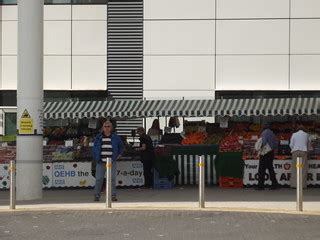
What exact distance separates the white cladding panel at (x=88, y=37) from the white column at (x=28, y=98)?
32.5ft

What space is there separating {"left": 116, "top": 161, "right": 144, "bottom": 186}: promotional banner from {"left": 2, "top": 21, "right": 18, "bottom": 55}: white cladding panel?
917cm

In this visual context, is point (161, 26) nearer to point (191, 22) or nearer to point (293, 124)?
point (191, 22)

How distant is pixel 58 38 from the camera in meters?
26.6

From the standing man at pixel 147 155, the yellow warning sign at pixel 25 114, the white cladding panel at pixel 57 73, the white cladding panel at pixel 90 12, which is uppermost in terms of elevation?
the white cladding panel at pixel 90 12

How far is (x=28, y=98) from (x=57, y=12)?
1086 centimetres

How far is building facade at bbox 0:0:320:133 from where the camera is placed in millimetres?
25672

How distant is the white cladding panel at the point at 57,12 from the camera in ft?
87.4

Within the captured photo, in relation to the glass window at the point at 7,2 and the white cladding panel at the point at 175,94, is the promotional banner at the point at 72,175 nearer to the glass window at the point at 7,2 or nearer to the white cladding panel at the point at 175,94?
the white cladding panel at the point at 175,94

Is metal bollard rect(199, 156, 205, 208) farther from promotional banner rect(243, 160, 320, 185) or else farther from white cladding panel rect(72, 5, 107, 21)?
white cladding panel rect(72, 5, 107, 21)

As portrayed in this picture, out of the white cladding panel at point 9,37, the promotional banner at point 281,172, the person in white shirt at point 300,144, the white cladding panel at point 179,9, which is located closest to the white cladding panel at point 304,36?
the white cladding panel at point 179,9

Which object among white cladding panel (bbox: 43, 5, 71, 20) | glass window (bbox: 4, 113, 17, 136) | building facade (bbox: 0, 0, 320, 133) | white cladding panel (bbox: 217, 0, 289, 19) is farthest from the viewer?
glass window (bbox: 4, 113, 17, 136)

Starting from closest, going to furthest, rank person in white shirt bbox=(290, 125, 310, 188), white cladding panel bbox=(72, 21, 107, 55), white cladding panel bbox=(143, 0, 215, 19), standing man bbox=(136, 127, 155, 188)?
1. person in white shirt bbox=(290, 125, 310, 188)
2. standing man bbox=(136, 127, 155, 188)
3. white cladding panel bbox=(143, 0, 215, 19)
4. white cladding panel bbox=(72, 21, 107, 55)

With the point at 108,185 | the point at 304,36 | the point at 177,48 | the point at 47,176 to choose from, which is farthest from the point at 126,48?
the point at 108,185

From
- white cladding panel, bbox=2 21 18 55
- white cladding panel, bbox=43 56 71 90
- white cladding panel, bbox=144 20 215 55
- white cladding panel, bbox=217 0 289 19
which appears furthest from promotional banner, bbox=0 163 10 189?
white cladding panel, bbox=217 0 289 19
